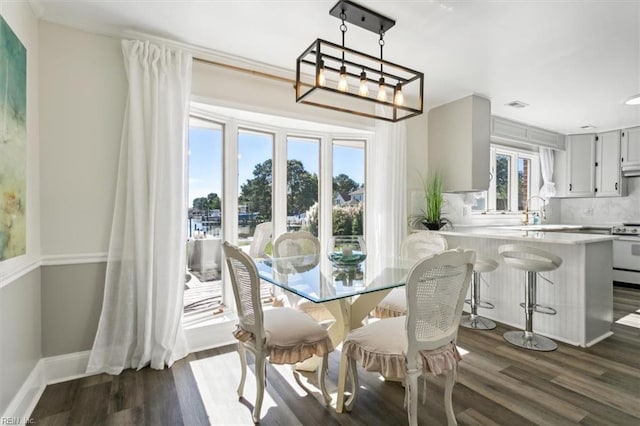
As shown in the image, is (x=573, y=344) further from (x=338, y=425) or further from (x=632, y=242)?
(x=632, y=242)

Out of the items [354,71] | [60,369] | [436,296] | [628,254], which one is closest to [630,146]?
[628,254]

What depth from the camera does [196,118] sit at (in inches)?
120

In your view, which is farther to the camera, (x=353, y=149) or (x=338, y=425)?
(x=353, y=149)

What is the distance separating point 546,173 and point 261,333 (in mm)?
5976

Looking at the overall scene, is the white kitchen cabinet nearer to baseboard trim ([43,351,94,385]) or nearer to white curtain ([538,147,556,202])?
white curtain ([538,147,556,202])

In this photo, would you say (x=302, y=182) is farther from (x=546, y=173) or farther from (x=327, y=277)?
(x=546, y=173)

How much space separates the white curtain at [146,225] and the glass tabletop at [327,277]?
31.2 inches

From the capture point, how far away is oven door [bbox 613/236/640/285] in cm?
500

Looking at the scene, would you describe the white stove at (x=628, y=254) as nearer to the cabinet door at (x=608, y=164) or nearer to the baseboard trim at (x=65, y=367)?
the cabinet door at (x=608, y=164)

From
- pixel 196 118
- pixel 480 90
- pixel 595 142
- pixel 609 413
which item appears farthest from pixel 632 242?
pixel 196 118

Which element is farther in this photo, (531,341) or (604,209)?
(604,209)

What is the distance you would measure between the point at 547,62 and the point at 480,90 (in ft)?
2.41

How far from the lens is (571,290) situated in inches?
117

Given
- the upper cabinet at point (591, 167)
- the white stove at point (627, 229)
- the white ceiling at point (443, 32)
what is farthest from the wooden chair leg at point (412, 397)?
the upper cabinet at point (591, 167)
